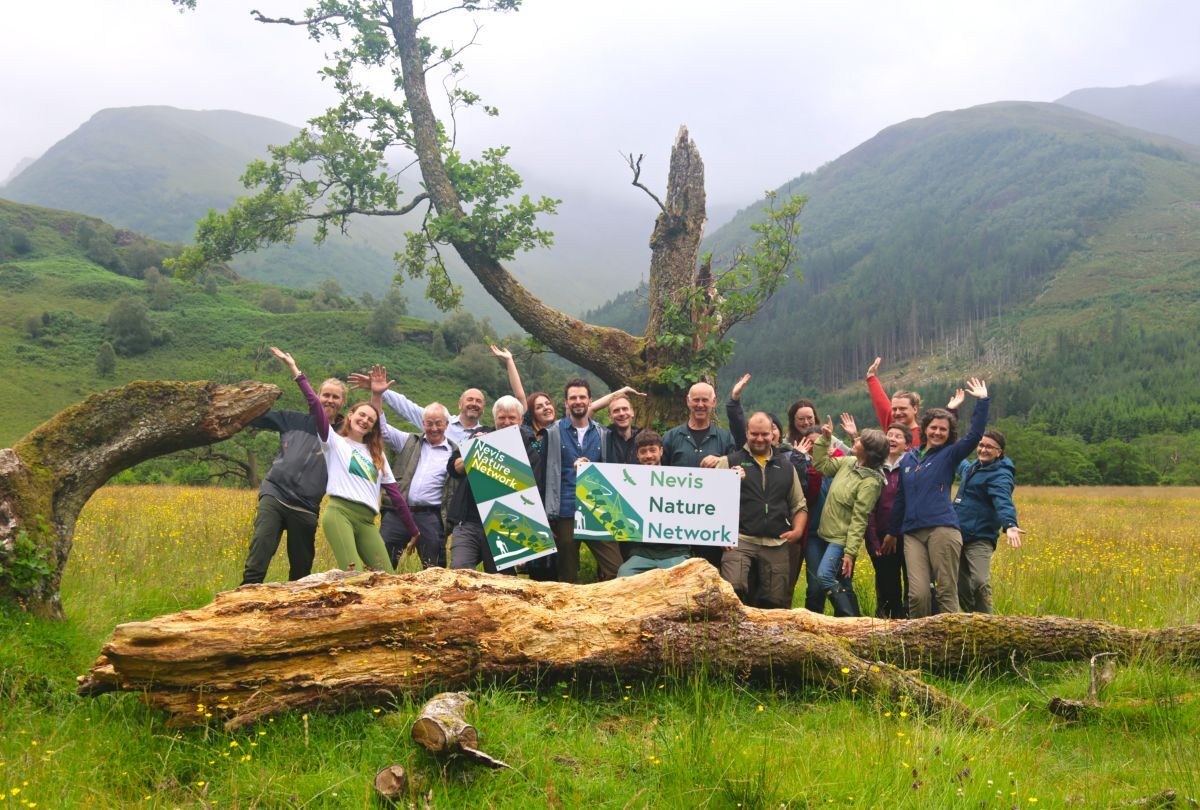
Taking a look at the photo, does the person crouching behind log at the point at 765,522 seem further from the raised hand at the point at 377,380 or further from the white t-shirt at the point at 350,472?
the raised hand at the point at 377,380

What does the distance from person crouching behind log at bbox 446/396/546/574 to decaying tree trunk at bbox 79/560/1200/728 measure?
1.75 m

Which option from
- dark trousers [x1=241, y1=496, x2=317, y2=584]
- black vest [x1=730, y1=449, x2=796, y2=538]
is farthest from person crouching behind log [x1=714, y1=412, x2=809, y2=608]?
dark trousers [x1=241, y1=496, x2=317, y2=584]

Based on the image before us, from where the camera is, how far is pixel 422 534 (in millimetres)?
7645

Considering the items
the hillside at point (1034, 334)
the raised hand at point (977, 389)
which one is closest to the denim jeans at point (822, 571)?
the raised hand at point (977, 389)

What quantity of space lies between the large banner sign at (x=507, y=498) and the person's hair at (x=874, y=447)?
3140 mm

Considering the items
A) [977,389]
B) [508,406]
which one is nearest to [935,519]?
[977,389]

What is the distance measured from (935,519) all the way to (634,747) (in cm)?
401

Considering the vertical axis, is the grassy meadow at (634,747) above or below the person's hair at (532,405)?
below

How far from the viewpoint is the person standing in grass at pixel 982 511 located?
277 inches

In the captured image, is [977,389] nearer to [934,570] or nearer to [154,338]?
[934,570]

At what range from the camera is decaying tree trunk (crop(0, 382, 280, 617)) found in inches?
227

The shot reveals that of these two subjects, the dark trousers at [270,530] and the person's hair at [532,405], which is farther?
the person's hair at [532,405]

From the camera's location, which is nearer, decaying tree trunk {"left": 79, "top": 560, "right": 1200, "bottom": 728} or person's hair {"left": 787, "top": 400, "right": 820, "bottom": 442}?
decaying tree trunk {"left": 79, "top": 560, "right": 1200, "bottom": 728}

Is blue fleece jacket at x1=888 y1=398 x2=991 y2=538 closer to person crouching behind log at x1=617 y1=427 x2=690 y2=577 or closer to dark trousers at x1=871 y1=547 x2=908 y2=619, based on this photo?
dark trousers at x1=871 y1=547 x2=908 y2=619
